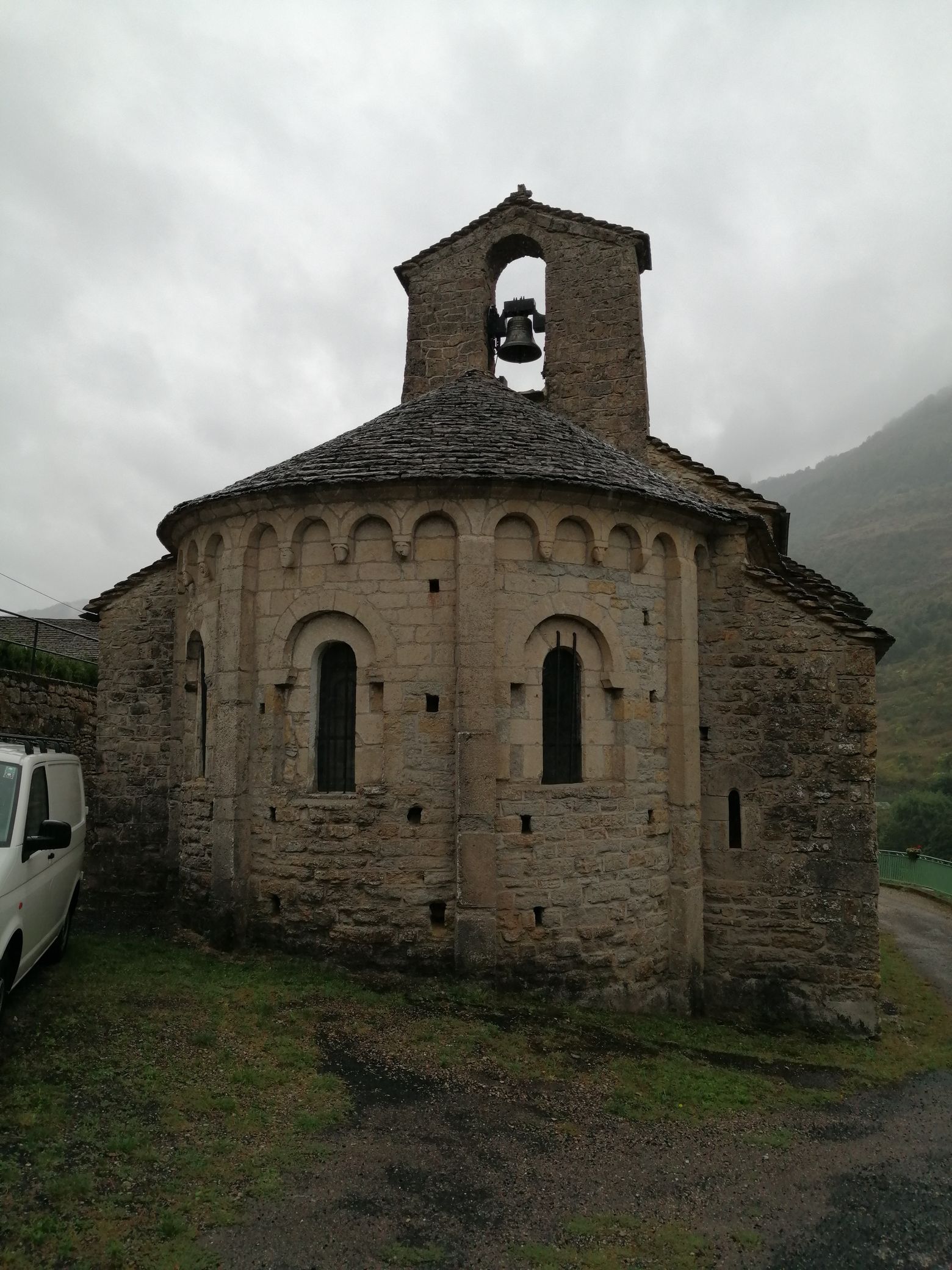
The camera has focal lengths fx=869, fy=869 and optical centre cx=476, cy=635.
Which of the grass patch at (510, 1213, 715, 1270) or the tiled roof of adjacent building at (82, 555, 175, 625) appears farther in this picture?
the tiled roof of adjacent building at (82, 555, 175, 625)

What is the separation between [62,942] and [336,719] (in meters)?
3.43

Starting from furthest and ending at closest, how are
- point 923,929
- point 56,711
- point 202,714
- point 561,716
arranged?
point 923,929, point 56,711, point 202,714, point 561,716

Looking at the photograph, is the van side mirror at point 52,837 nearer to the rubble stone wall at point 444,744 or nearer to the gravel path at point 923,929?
the rubble stone wall at point 444,744

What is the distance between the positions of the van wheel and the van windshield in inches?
82.6

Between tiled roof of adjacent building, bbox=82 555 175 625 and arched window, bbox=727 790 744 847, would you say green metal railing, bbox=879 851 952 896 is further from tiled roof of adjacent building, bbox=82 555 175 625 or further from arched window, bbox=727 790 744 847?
tiled roof of adjacent building, bbox=82 555 175 625

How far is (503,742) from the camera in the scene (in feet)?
29.8

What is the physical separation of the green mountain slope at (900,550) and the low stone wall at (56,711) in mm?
44822

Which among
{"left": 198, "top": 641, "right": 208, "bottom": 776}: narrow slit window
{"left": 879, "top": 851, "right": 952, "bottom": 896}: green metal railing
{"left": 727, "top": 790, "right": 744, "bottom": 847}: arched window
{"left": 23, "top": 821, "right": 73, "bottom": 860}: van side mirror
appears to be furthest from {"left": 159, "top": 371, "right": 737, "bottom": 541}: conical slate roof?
{"left": 879, "top": 851, "right": 952, "bottom": 896}: green metal railing

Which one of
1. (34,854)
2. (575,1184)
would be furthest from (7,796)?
(575,1184)

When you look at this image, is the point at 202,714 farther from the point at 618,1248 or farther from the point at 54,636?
the point at 54,636

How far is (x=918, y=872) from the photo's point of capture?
21312 millimetres

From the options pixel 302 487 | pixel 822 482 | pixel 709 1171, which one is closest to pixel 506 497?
pixel 302 487

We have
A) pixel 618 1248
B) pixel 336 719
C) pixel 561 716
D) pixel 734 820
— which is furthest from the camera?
pixel 734 820

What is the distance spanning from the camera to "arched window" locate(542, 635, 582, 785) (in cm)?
952
